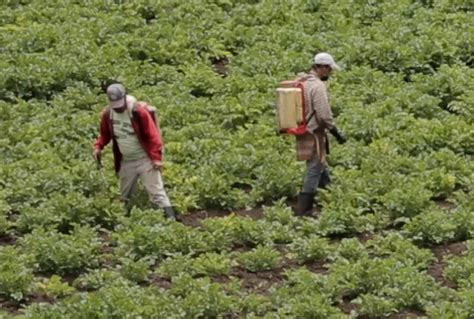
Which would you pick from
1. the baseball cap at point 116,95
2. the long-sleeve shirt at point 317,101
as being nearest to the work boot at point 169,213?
the baseball cap at point 116,95

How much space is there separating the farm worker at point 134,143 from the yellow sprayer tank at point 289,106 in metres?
1.61

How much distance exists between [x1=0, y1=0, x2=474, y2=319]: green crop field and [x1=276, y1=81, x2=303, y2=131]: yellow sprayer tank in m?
1.22

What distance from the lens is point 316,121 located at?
15.6m

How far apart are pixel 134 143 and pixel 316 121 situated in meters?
2.40

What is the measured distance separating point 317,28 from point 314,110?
954 cm

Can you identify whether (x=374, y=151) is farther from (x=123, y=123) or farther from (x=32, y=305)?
(x=32, y=305)

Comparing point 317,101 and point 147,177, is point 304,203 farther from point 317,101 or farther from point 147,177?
point 147,177

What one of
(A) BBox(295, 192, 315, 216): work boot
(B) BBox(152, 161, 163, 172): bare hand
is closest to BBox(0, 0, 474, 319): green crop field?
(A) BBox(295, 192, 315, 216): work boot

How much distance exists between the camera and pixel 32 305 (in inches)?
508

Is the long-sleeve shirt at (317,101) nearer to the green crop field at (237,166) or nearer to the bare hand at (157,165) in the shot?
the green crop field at (237,166)

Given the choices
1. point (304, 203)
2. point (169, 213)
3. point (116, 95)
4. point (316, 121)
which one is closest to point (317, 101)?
point (316, 121)

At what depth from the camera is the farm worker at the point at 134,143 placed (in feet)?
49.4

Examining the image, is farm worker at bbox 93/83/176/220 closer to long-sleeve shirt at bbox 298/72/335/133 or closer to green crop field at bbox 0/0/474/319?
green crop field at bbox 0/0/474/319

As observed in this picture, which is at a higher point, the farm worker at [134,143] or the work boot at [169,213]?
the farm worker at [134,143]
